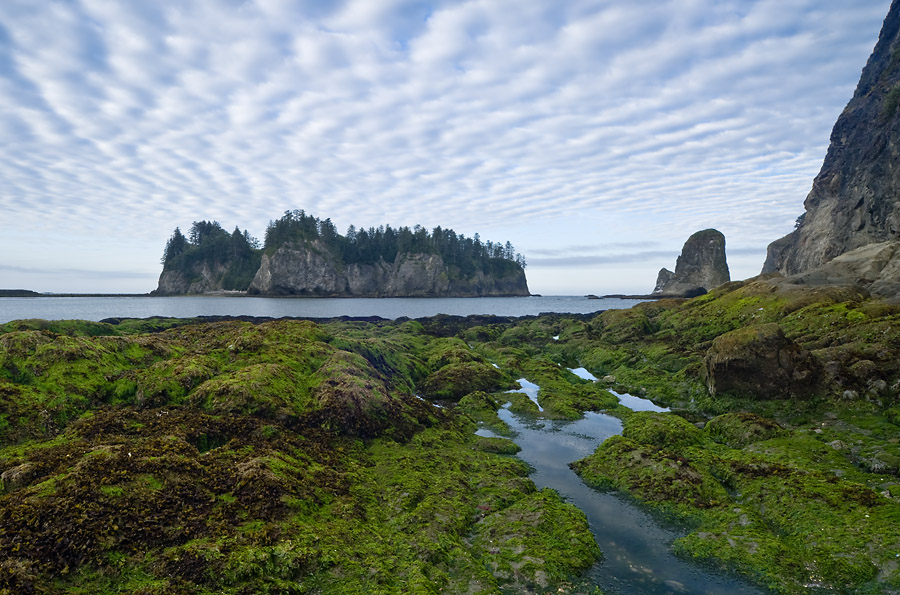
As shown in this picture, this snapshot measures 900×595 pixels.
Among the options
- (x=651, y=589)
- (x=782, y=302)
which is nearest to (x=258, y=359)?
(x=651, y=589)

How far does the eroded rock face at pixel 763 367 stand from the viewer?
23.1 m

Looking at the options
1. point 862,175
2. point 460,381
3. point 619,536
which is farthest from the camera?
point 862,175

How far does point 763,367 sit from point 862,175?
9487cm

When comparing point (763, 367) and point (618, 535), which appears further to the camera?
point (763, 367)

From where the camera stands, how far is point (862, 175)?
86688 mm

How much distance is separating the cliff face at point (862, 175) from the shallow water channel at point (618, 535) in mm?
75563

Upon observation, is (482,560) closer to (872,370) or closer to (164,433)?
(164,433)

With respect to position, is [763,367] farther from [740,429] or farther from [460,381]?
[460,381]

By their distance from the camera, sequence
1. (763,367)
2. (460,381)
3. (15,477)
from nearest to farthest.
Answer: (15,477)
(763,367)
(460,381)

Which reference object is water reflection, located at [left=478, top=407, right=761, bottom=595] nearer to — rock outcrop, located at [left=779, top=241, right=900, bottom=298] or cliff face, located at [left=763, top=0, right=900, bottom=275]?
rock outcrop, located at [left=779, top=241, right=900, bottom=298]

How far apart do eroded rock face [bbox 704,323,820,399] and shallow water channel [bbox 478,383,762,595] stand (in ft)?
31.4

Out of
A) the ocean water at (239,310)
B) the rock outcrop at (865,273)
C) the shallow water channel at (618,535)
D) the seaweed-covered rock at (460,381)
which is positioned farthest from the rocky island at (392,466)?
the ocean water at (239,310)

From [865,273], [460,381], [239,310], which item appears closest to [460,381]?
[460,381]

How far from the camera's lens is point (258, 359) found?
67.4ft
